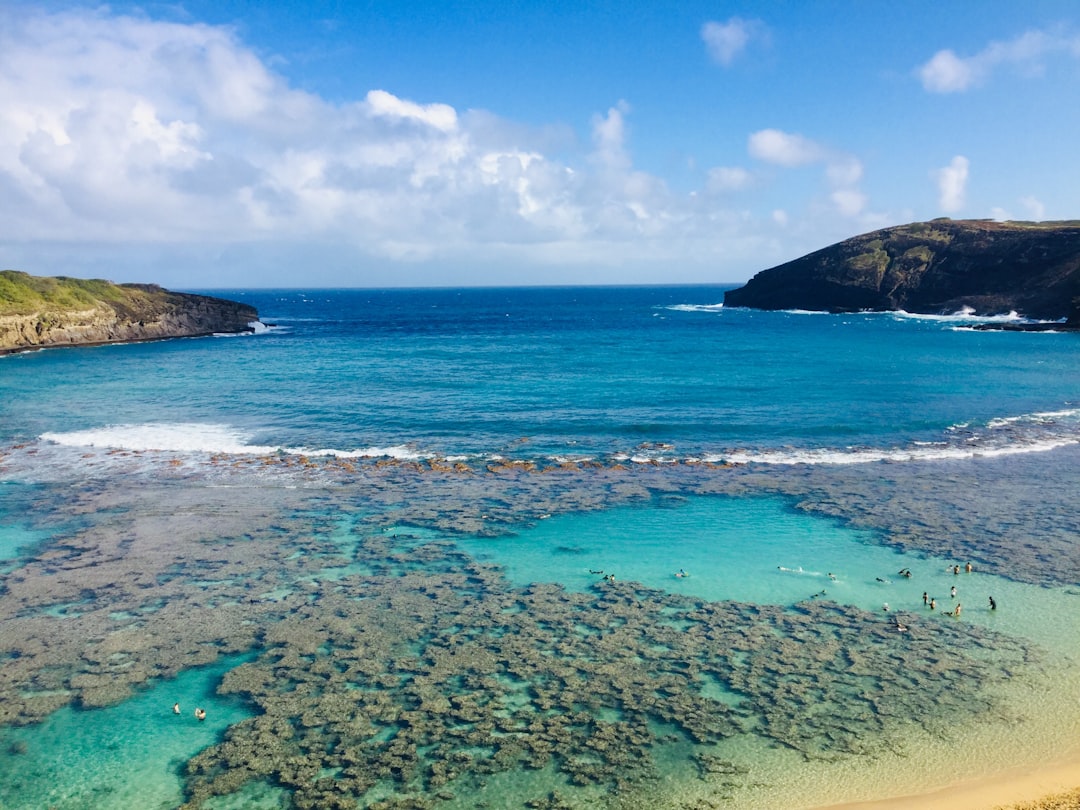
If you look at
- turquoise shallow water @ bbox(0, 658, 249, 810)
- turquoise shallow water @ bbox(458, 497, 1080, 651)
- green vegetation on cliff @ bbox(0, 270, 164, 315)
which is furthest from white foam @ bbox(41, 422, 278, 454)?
green vegetation on cliff @ bbox(0, 270, 164, 315)

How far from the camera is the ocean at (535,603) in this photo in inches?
790

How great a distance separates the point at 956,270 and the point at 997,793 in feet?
580

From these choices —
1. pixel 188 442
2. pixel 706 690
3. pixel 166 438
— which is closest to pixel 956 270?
pixel 188 442

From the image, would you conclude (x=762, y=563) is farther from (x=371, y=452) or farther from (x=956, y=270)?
(x=956, y=270)

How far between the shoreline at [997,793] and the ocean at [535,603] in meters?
0.40

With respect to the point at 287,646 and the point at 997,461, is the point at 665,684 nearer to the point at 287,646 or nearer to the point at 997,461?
the point at 287,646

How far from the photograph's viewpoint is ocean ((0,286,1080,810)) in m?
20.1

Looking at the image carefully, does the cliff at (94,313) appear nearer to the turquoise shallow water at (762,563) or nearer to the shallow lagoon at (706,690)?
the shallow lagoon at (706,690)

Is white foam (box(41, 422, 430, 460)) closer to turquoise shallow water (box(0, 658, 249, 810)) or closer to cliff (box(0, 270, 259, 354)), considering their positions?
turquoise shallow water (box(0, 658, 249, 810))

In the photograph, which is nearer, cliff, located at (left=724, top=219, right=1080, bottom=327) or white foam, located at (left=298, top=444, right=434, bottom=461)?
white foam, located at (left=298, top=444, right=434, bottom=461)

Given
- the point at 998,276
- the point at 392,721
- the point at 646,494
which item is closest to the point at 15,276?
the point at 646,494

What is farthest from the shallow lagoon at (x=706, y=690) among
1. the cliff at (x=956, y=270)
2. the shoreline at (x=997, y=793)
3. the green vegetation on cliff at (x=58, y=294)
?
the cliff at (x=956, y=270)

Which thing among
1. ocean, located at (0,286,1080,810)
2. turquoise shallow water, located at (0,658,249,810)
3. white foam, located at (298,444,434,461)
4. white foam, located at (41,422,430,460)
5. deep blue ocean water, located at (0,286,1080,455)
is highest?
deep blue ocean water, located at (0,286,1080,455)

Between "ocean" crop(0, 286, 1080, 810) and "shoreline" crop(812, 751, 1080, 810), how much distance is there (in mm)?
400
